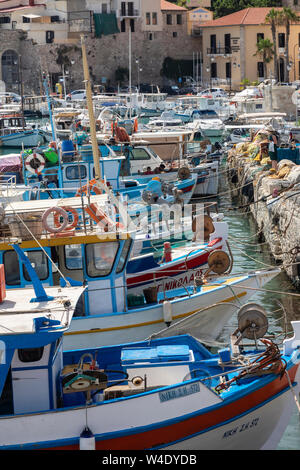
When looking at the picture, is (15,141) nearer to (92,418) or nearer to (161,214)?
(161,214)

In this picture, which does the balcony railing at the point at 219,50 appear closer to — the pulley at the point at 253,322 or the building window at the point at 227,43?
the building window at the point at 227,43

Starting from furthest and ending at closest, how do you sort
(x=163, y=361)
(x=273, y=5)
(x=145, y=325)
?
(x=273, y=5), (x=145, y=325), (x=163, y=361)

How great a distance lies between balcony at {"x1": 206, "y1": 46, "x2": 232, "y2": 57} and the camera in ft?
221

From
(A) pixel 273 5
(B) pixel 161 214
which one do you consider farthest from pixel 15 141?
(A) pixel 273 5

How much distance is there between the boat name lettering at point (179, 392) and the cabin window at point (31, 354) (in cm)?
128

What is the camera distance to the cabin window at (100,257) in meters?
10.9

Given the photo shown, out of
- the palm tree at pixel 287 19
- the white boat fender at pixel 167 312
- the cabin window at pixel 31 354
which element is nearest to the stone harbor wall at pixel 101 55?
the palm tree at pixel 287 19

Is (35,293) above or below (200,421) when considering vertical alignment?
above

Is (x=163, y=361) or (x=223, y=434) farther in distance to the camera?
(x=163, y=361)

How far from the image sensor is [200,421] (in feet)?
27.7

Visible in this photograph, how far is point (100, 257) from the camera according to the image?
11.0 meters

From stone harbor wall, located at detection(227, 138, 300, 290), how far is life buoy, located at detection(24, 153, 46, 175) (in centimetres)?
472

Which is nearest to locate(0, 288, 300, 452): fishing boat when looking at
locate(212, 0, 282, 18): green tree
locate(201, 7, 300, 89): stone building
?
locate(201, 7, 300, 89): stone building
